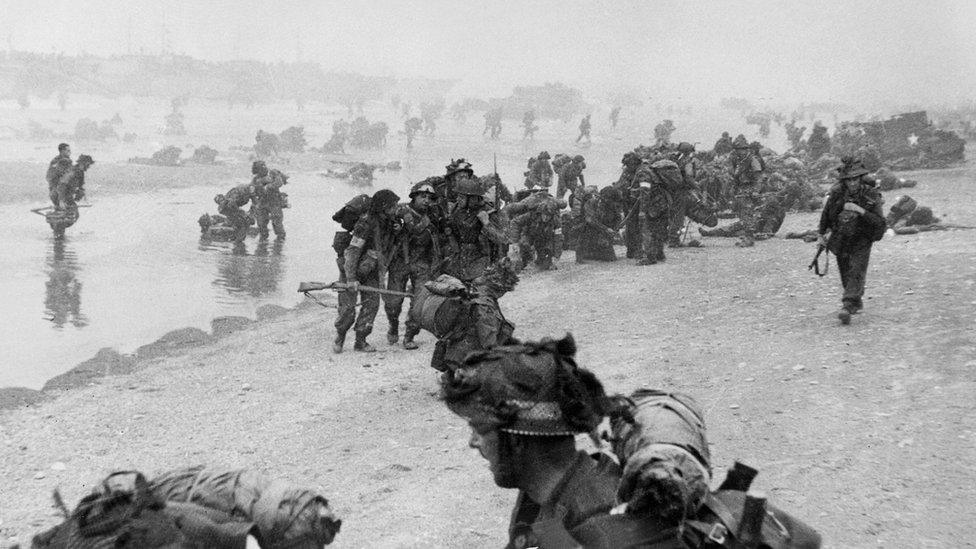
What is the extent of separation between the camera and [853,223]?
824 centimetres

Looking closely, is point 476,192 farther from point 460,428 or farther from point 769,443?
point 769,443

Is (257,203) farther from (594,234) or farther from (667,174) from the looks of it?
(667,174)

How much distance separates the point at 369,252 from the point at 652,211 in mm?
5288

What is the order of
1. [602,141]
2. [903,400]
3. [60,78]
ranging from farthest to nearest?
[60,78] < [602,141] < [903,400]

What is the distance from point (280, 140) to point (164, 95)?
2485 cm

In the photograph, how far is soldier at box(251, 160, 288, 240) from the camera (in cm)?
1596

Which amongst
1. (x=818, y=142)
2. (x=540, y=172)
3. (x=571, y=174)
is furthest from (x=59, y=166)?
(x=818, y=142)

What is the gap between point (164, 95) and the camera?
57938 mm

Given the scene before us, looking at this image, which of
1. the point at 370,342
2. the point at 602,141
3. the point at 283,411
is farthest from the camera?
the point at 602,141

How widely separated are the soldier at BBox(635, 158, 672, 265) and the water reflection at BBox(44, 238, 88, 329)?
24.9 ft

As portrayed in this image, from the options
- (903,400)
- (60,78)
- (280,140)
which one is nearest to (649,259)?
(903,400)

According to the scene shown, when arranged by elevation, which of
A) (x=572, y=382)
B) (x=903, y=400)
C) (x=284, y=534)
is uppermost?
(x=572, y=382)

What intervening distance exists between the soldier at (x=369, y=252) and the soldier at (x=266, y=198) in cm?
760

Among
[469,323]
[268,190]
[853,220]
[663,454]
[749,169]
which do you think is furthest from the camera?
[268,190]
